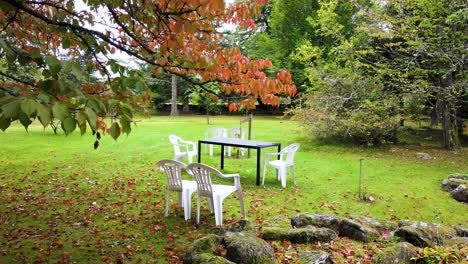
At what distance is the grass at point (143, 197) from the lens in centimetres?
421

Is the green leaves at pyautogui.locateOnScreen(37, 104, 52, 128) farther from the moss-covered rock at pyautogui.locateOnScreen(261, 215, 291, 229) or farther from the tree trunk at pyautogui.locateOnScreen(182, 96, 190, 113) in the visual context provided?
the tree trunk at pyautogui.locateOnScreen(182, 96, 190, 113)

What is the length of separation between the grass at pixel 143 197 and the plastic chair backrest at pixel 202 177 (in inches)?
20.6

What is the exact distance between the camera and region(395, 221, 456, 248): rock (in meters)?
3.71

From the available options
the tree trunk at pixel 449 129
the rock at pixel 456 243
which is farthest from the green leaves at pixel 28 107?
the tree trunk at pixel 449 129

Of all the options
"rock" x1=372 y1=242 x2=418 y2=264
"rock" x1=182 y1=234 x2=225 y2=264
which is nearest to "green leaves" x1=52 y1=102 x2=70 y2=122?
"rock" x1=182 y1=234 x2=225 y2=264

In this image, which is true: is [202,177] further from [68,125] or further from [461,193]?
[461,193]

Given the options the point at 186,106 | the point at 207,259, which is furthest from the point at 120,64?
the point at 186,106

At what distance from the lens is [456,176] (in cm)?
774

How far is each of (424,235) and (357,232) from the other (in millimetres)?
689

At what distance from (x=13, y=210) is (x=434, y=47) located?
1090cm

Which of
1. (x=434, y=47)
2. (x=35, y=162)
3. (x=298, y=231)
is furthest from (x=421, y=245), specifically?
(x=35, y=162)

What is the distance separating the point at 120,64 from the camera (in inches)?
119

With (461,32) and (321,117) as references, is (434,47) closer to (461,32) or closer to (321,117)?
(461,32)

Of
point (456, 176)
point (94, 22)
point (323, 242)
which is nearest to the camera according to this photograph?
point (323, 242)
